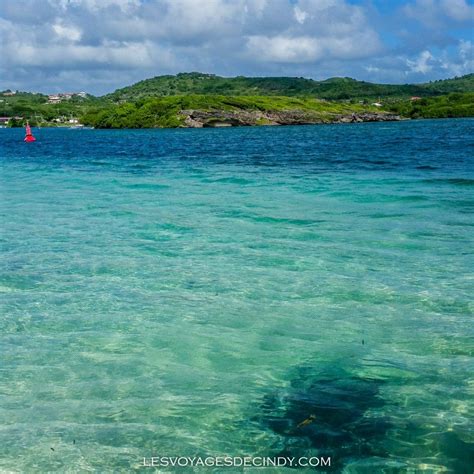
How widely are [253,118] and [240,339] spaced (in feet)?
521

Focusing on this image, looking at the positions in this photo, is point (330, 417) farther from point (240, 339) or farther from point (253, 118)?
point (253, 118)

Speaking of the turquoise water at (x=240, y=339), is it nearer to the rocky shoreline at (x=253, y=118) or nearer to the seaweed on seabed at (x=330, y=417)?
the seaweed on seabed at (x=330, y=417)

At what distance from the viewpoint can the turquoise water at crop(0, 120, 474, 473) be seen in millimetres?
6316

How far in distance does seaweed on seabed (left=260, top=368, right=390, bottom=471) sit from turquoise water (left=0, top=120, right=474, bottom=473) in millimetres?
23

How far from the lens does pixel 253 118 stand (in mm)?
163875

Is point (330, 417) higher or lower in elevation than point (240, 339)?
lower

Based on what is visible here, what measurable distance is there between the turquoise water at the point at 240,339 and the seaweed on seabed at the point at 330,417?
2 cm


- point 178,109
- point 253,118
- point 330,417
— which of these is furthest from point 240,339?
point 178,109

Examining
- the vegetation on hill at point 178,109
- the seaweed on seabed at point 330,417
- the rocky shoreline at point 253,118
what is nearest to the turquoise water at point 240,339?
the seaweed on seabed at point 330,417

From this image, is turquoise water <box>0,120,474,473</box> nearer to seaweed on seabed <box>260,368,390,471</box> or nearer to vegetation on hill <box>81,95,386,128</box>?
seaweed on seabed <box>260,368,390,471</box>

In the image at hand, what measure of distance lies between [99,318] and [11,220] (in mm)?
11846

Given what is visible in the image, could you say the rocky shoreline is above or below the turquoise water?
above

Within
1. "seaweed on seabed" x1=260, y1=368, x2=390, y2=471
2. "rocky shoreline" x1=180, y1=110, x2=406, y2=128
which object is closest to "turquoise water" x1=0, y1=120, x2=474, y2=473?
"seaweed on seabed" x1=260, y1=368, x2=390, y2=471

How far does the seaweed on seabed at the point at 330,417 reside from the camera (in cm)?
605
